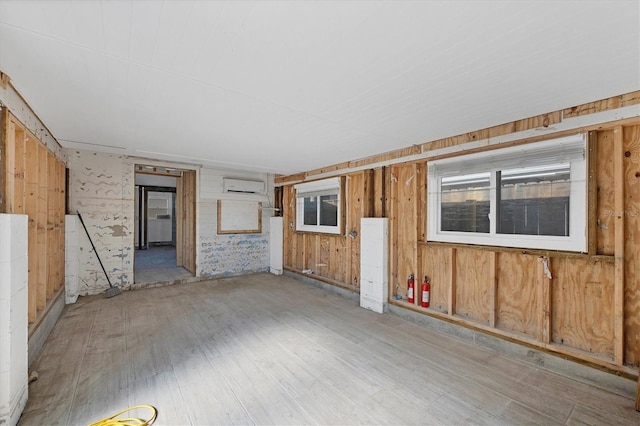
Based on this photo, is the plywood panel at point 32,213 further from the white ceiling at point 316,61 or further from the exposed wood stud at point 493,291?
the exposed wood stud at point 493,291

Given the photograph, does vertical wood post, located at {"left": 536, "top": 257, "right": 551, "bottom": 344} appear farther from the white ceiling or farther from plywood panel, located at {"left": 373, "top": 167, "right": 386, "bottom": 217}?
plywood panel, located at {"left": 373, "top": 167, "right": 386, "bottom": 217}

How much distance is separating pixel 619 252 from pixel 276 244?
17.4 ft

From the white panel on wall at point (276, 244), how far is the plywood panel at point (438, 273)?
11.3ft

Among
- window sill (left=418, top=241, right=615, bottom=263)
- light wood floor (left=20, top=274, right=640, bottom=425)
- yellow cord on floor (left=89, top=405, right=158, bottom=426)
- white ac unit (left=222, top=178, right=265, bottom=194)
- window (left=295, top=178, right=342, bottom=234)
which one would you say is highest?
white ac unit (left=222, top=178, right=265, bottom=194)

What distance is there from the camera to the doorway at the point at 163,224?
5512 mm

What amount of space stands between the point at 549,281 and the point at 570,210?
677 millimetres

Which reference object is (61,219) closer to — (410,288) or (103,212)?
(103,212)

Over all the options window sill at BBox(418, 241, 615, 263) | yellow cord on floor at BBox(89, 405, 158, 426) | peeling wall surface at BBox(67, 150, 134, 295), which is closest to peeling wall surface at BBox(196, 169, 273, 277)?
peeling wall surface at BBox(67, 150, 134, 295)

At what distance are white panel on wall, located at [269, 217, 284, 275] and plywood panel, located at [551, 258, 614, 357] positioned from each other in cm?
476

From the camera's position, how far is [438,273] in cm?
336

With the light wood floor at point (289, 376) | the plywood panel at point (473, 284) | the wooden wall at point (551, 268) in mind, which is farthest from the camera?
the plywood panel at point (473, 284)

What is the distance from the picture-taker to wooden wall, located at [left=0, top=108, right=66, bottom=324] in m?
2.01

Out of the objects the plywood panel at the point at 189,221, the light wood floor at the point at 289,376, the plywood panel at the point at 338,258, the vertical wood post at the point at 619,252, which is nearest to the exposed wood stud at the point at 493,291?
the light wood floor at the point at 289,376

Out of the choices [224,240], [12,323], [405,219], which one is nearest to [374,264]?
[405,219]
